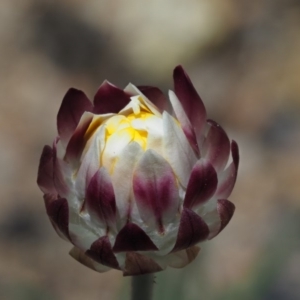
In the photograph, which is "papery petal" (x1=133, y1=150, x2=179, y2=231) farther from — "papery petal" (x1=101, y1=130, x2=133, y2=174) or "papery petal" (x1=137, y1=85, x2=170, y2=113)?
"papery petal" (x1=137, y1=85, x2=170, y2=113)

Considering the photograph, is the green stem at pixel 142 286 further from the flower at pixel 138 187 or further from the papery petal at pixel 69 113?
the papery petal at pixel 69 113

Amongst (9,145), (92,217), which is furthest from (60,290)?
(92,217)

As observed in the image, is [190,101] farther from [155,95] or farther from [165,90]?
[165,90]

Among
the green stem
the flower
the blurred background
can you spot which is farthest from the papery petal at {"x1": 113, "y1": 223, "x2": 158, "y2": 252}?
the blurred background

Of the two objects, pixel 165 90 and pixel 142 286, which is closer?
pixel 142 286

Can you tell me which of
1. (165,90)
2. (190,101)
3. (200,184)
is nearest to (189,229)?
(200,184)

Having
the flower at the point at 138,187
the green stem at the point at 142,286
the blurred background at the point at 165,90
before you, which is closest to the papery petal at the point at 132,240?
the flower at the point at 138,187

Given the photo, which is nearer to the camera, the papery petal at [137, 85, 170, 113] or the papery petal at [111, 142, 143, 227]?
the papery petal at [111, 142, 143, 227]
